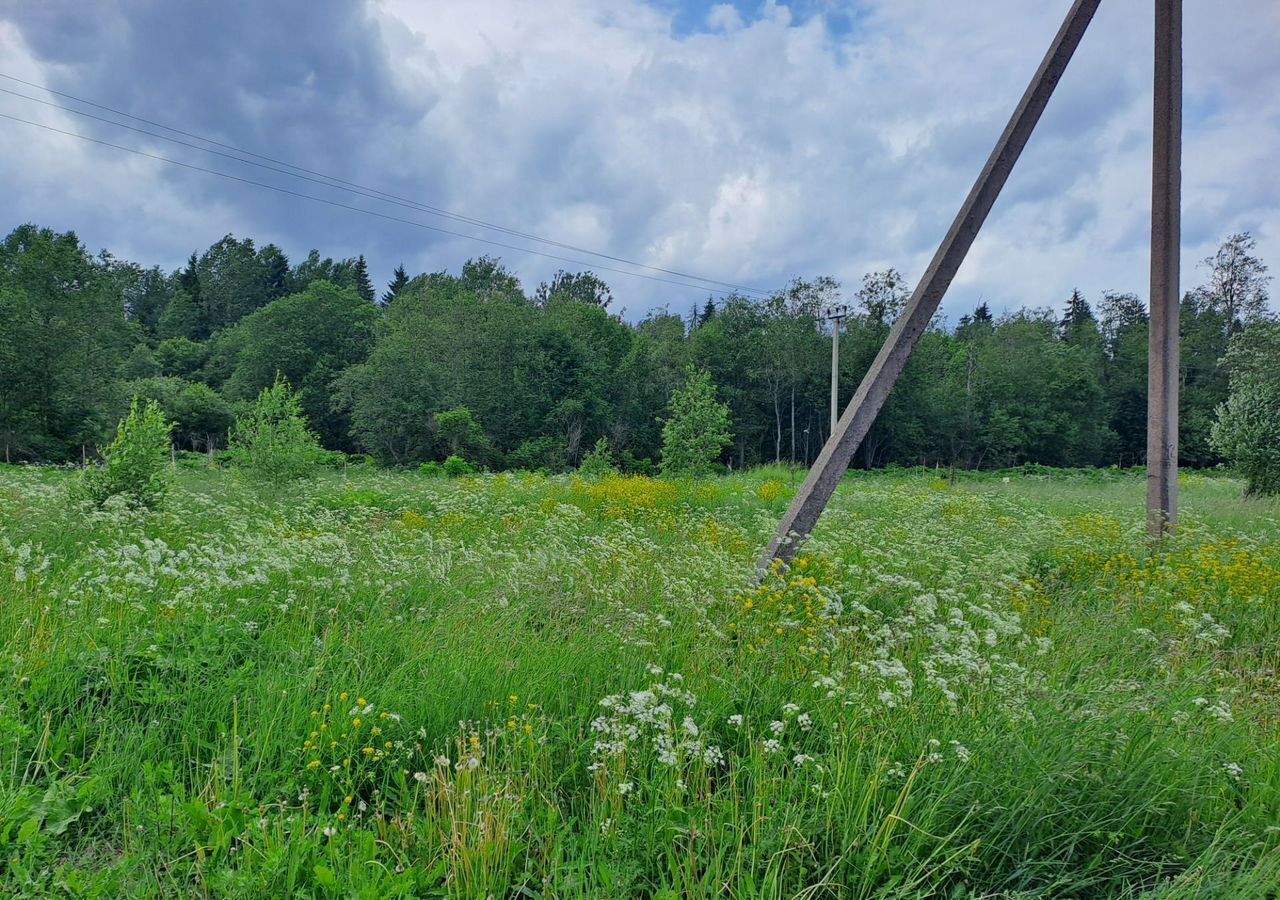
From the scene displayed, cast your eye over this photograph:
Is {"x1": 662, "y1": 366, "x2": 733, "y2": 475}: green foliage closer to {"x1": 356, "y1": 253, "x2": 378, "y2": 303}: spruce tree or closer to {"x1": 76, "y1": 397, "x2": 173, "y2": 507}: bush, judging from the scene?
{"x1": 76, "y1": 397, "x2": 173, "y2": 507}: bush

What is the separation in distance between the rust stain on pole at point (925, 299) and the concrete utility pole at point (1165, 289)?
205 cm

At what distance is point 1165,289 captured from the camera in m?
7.02

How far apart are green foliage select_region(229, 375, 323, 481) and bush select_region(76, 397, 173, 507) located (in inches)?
154

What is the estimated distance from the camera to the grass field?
2.03m

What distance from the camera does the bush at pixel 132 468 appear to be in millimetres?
8164

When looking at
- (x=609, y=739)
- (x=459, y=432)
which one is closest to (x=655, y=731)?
(x=609, y=739)

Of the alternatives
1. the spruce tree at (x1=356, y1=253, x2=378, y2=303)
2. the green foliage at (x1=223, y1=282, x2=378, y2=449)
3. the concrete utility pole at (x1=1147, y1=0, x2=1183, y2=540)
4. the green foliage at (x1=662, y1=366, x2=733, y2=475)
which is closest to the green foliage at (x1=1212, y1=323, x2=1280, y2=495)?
the green foliage at (x1=662, y1=366, x2=733, y2=475)

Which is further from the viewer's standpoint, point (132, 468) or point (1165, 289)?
point (132, 468)

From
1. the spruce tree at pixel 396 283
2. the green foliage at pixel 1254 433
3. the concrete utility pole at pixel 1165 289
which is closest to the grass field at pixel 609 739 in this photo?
the concrete utility pole at pixel 1165 289

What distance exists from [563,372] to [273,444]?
103 feet

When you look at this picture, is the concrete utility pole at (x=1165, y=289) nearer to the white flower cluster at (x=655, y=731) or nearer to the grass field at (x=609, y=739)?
the grass field at (x=609, y=739)

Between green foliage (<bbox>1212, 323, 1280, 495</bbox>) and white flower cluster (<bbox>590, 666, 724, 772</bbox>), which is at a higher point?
green foliage (<bbox>1212, 323, 1280, 495</bbox>)

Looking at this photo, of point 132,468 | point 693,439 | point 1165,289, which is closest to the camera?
point 1165,289

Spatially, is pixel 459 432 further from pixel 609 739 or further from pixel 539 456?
pixel 609 739
